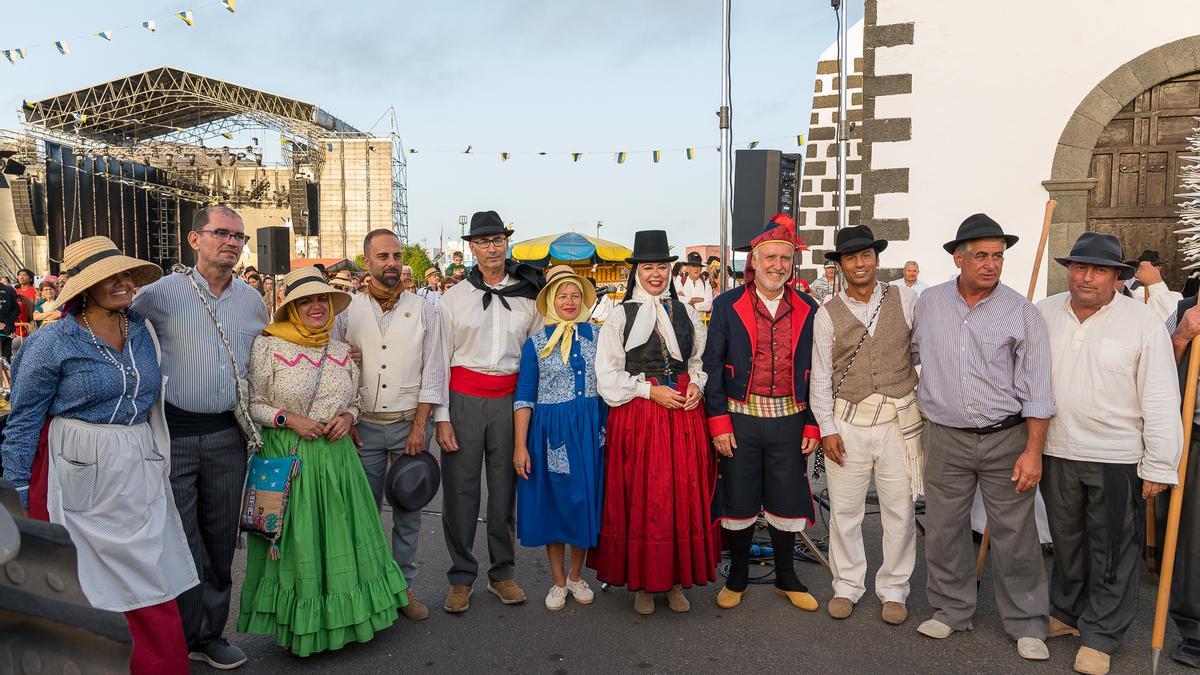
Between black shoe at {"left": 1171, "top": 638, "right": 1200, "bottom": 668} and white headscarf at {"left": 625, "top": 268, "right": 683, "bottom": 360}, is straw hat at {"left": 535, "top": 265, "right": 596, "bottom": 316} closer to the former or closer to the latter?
white headscarf at {"left": 625, "top": 268, "right": 683, "bottom": 360}

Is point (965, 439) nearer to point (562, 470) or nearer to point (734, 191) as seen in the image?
point (562, 470)

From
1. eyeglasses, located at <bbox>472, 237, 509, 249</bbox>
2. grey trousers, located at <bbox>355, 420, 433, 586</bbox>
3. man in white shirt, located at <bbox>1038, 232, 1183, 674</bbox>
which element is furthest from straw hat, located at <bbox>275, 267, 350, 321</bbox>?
man in white shirt, located at <bbox>1038, 232, 1183, 674</bbox>

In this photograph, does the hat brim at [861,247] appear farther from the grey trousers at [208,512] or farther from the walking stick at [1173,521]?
the grey trousers at [208,512]

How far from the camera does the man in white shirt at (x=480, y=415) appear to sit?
450cm

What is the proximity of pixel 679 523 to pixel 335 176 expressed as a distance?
4485cm

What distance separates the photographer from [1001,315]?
12.8 ft

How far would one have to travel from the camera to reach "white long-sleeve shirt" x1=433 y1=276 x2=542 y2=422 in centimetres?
450

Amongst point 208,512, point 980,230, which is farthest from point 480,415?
point 980,230

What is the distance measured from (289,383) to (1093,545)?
389 centimetres

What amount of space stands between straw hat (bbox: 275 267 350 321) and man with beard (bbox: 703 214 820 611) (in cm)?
197

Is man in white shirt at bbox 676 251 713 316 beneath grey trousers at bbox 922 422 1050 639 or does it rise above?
above

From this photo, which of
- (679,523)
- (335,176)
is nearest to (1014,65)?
(679,523)

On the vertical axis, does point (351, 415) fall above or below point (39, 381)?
below

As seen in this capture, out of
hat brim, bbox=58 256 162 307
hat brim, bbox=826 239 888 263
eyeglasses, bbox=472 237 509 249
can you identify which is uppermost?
eyeglasses, bbox=472 237 509 249
